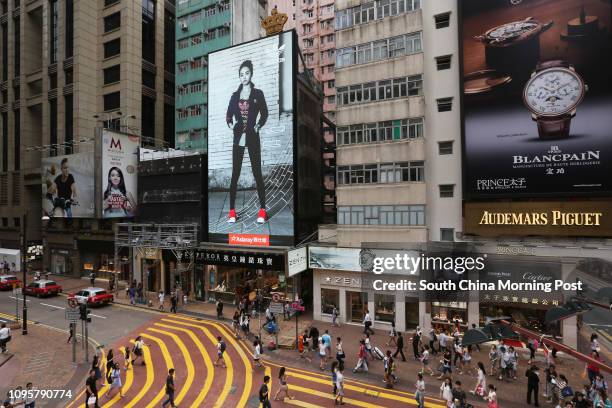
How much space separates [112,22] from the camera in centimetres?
4956

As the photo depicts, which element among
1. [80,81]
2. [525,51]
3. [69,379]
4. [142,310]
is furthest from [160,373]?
[80,81]

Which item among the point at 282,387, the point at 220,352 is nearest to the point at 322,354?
the point at 282,387

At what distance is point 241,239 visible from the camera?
3403 cm

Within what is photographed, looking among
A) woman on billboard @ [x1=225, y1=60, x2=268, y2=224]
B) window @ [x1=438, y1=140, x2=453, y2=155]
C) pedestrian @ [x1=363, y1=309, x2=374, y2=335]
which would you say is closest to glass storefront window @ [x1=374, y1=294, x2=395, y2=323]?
pedestrian @ [x1=363, y1=309, x2=374, y2=335]

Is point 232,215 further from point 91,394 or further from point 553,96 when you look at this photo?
point 553,96

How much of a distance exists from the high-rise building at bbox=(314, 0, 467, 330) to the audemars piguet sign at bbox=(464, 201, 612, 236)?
162 centimetres

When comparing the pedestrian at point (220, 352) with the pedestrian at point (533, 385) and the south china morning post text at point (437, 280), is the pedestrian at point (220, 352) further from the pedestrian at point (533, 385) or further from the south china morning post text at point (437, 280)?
the pedestrian at point (533, 385)

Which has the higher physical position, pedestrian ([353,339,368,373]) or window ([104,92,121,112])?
window ([104,92,121,112])

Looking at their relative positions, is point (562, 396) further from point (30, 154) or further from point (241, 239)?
point (30, 154)

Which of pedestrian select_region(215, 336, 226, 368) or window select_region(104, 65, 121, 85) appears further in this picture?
window select_region(104, 65, 121, 85)

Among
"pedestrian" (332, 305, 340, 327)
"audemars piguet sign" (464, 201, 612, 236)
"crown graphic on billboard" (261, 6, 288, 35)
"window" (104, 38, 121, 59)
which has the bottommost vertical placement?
"pedestrian" (332, 305, 340, 327)

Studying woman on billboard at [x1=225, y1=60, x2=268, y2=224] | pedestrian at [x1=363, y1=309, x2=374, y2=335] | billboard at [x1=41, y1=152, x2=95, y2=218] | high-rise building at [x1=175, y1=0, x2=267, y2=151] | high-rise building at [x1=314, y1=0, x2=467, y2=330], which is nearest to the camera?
pedestrian at [x1=363, y1=309, x2=374, y2=335]

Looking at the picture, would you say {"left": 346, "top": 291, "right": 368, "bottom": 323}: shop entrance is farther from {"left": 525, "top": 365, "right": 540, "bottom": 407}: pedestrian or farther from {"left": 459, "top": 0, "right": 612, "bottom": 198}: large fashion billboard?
{"left": 525, "top": 365, "right": 540, "bottom": 407}: pedestrian

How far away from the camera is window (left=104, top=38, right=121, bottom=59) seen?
48812mm
